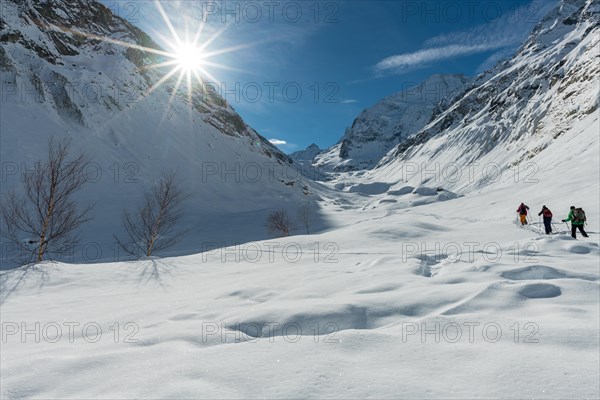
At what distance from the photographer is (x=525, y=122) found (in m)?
89.7

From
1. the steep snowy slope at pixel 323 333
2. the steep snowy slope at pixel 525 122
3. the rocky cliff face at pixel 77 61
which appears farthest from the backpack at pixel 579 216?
the rocky cliff face at pixel 77 61

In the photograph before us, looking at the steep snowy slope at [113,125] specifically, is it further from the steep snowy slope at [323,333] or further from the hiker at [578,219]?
the hiker at [578,219]

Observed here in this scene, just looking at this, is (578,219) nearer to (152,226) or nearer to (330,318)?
(330,318)

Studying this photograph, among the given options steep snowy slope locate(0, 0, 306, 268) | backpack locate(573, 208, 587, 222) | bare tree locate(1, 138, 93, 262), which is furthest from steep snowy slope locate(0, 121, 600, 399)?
steep snowy slope locate(0, 0, 306, 268)

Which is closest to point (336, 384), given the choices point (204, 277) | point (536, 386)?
point (536, 386)

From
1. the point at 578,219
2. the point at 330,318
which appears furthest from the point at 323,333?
the point at 578,219

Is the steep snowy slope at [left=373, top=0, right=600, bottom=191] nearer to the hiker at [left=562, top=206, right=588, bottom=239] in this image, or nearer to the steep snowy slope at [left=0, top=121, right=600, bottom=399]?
the hiker at [left=562, top=206, right=588, bottom=239]

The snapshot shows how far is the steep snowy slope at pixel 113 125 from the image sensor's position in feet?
111

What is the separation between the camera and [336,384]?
2.68 m

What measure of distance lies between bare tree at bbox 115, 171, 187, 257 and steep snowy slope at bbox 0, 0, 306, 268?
153 cm

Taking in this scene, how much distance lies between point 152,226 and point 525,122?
3956 inches

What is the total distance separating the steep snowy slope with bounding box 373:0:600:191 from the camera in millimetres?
57719

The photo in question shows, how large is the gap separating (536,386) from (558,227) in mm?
17171

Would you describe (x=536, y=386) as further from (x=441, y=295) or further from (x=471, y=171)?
(x=471, y=171)
